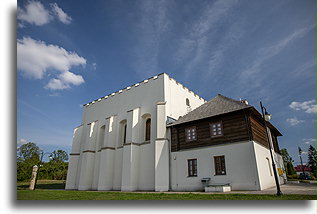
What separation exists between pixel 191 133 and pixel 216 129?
1874 mm

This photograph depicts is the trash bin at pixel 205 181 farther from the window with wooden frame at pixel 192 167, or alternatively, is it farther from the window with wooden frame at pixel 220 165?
the window with wooden frame at pixel 192 167

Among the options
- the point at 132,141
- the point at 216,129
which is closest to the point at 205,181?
the point at 216,129

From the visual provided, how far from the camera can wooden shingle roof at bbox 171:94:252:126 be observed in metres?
12.6

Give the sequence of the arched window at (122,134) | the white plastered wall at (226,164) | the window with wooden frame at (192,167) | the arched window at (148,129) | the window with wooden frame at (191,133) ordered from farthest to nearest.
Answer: the arched window at (122,134)
the arched window at (148,129)
the window with wooden frame at (191,133)
the window with wooden frame at (192,167)
the white plastered wall at (226,164)

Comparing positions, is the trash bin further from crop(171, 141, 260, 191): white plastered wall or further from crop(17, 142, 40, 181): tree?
crop(17, 142, 40, 181): tree

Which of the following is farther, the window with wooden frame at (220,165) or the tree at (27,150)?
the window with wooden frame at (220,165)

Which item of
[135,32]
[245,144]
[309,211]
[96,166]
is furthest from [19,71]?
[96,166]

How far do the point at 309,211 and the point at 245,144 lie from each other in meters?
5.95

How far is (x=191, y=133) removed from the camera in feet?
46.0

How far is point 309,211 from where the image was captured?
5.49 m

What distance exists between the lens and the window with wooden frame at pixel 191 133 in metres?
13.8

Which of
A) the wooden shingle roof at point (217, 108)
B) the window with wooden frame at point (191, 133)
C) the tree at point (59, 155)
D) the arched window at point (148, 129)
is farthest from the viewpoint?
the tree at point (59, 155)

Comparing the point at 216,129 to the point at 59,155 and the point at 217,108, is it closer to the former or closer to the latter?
the point at 217,108

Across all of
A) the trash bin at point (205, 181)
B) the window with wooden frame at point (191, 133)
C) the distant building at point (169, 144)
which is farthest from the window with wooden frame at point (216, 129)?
the trash bin at point (205, 181)
